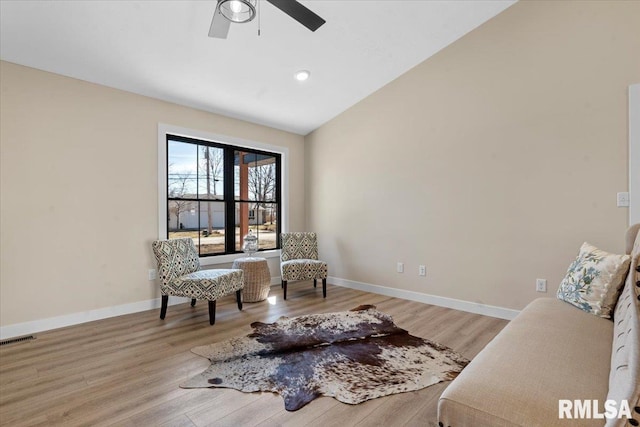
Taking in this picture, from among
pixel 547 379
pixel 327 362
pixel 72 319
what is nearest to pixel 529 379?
pixel 547 379

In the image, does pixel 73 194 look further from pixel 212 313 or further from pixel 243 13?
pixel 243 13

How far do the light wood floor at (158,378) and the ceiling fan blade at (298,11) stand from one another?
2582 mm

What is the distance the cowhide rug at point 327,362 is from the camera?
204cm

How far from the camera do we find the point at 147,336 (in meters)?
2.94

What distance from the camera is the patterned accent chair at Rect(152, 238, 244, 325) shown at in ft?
10.7

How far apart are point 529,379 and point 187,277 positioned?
10.3 ft

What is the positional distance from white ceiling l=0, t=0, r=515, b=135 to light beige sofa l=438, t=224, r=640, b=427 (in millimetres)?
3017

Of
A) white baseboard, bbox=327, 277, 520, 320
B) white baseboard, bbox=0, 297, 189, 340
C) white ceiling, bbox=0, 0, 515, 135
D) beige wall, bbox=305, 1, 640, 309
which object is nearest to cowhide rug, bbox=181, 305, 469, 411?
white baseboard, bbox=327, 277, 520, 320

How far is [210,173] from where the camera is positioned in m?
4.50

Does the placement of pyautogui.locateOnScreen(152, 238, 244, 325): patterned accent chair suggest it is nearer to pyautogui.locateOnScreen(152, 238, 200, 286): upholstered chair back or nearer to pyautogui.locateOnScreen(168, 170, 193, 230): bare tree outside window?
pyautogui.locateOnScreen(152, 238, 200, 286): upholstered chair back

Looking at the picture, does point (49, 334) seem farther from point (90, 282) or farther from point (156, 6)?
point (156, 6)

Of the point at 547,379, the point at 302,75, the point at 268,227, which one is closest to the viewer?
the point at 547,379

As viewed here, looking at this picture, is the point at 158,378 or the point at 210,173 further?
the point at 210,173

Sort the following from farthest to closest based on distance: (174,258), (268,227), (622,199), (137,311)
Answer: (268,227), (137,311), (174,258), (622,199)
